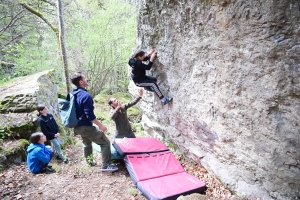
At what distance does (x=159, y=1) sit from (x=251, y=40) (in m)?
2.76

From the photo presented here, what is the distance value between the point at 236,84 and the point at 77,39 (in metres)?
10.5

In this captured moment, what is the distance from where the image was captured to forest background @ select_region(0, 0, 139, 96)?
1146 cm

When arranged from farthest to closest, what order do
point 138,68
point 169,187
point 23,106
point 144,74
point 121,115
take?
point 23,106
point 121,115
point 144,74
point 138,68
point 169,187

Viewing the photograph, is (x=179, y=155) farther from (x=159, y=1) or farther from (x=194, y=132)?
(x=159, y=1)

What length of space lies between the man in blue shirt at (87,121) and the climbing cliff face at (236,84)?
81.8 inches

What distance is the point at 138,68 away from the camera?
573 cm

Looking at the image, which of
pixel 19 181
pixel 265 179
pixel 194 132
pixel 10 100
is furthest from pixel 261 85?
pixel 10 100

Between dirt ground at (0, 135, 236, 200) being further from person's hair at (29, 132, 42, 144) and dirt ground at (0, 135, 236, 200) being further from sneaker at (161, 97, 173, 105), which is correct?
sneaker at (161, 97, 173, 105)

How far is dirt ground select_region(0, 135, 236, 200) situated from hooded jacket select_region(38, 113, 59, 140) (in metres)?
0.77


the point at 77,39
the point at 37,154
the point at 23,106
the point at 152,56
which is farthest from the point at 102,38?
the point at 37,154

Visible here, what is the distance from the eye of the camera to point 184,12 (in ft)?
16.3

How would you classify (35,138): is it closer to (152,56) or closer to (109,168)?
(109,168)

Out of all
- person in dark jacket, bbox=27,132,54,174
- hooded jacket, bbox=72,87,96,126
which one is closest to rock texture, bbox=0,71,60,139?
person in dark jacket, bbox=27,132,54,174

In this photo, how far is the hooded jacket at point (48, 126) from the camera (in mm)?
5520
